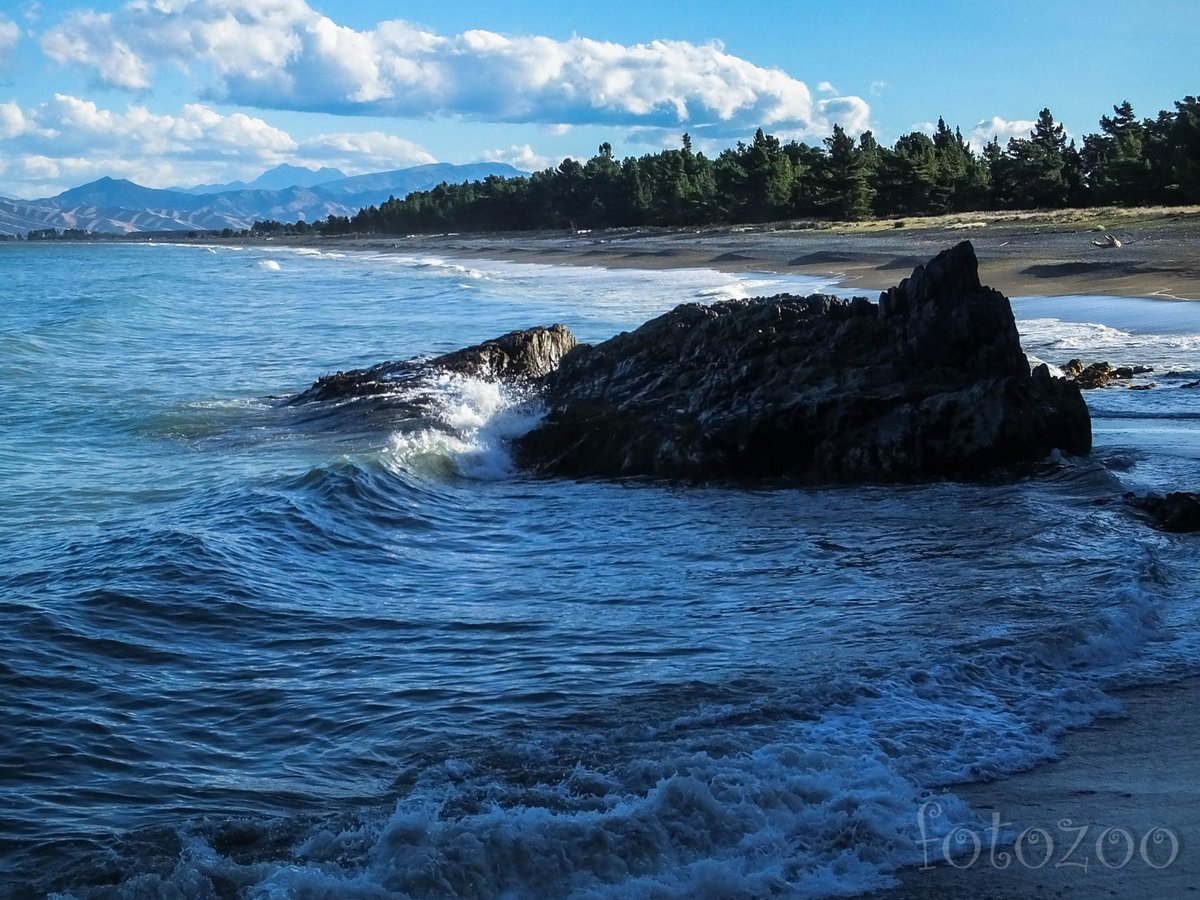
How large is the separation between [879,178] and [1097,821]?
71.1 metres

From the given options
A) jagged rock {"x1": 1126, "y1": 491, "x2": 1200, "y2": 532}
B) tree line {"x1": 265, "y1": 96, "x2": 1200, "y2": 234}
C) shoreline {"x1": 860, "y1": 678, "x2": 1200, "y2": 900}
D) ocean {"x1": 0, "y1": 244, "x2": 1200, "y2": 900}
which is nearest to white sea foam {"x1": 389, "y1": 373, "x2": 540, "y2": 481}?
ocean {"x1": 0, "y1": 244, "x2": 1200, "y2": 900}

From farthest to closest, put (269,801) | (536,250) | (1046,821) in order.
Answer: (536,250) < (269,801) < (1046,821)

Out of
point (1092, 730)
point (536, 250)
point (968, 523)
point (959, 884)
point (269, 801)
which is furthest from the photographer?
point (536, 250)

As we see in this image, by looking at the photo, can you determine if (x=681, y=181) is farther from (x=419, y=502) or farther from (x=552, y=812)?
(x=552, y=812)

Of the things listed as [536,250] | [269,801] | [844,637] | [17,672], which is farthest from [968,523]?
[536,250]

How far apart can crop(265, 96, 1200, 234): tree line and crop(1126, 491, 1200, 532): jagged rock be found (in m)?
50.0

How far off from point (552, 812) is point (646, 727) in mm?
941

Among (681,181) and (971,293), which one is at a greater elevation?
(681,181)

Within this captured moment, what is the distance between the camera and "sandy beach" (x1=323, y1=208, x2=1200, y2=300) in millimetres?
29078

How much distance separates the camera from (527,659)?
6.50 m

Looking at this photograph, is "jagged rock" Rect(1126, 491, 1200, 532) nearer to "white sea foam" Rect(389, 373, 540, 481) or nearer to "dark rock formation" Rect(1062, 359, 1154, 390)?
"white sea foam" Rect(389, 373, 540, 481)

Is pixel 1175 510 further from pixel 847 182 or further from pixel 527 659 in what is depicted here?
pixel 847 182

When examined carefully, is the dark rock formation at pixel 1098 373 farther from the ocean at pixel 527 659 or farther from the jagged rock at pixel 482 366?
the jagged rock at pixel 482 366

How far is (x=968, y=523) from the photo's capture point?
28.9 feet
